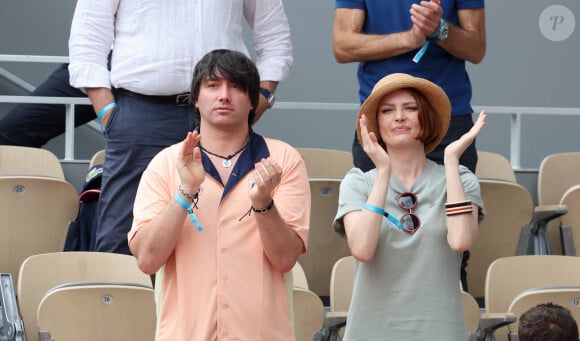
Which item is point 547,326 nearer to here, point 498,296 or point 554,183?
point 498,296

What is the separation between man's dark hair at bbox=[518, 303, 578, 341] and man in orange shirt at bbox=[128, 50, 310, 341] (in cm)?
62

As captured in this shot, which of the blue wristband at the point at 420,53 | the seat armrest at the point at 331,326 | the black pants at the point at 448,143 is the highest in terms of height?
the blue wristband at the point at 420,53

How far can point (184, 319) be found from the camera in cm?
303

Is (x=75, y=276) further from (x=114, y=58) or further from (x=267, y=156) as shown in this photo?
(x=267, y=156)

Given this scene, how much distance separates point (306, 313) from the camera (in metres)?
4.22

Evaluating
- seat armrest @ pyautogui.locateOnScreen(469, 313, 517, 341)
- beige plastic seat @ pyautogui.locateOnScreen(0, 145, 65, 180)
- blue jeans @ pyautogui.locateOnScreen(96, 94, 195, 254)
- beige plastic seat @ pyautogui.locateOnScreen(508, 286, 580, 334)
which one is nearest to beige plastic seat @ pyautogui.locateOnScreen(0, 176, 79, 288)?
beige plastic seat @ pyautogui.locateOnScreen(0, 145, 65, 180)

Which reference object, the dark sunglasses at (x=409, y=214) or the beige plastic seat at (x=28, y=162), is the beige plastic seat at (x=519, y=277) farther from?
the beige plastic seat at (x=28, y=162)

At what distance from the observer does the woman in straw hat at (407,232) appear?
3104 mm

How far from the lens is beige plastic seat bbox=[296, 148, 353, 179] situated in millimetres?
5633

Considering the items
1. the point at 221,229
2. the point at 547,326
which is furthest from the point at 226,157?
the point at 547,326

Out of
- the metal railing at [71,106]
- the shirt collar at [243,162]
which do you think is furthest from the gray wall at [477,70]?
the shirt collar at [243,162]

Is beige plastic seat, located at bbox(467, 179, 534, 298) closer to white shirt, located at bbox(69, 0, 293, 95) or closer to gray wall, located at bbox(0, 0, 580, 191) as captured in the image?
white shirt, located at bbox(69, 0, 293, 95)

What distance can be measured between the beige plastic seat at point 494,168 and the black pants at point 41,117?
2.00 metres

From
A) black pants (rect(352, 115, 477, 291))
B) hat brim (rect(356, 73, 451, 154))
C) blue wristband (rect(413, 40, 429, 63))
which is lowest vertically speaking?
black pants (rect(352, 115, 477, 291))
